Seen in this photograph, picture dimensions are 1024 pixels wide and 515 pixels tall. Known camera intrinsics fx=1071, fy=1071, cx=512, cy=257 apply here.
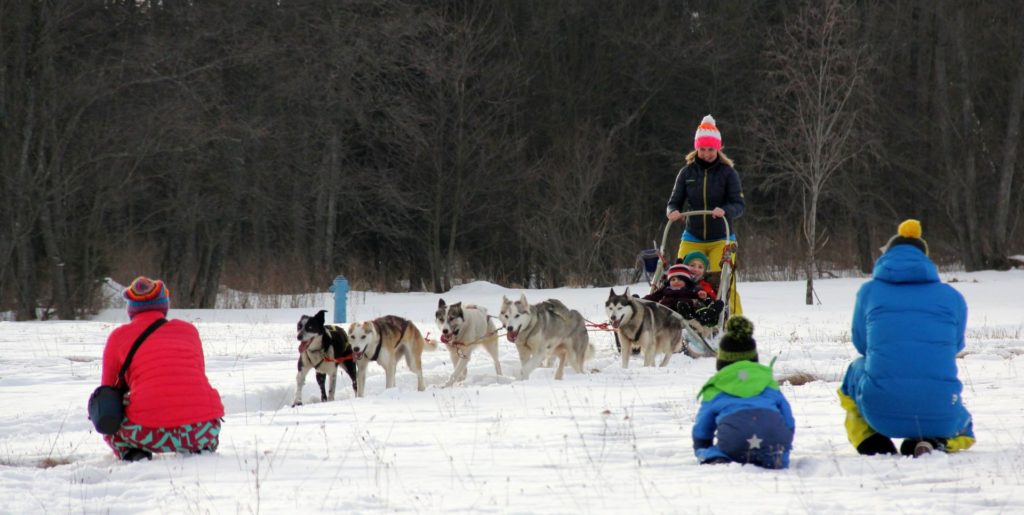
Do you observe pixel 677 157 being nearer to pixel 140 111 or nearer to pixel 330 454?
pixel 140 111

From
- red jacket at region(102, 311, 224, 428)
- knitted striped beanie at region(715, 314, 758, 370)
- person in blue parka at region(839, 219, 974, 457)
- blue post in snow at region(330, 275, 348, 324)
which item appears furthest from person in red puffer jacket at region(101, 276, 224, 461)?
blue post in snow at region(330, 275, 348, 324)

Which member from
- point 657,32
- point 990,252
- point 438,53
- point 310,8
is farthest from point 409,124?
point 990,252

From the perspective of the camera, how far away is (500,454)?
5.55 m

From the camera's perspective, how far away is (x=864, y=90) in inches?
1035

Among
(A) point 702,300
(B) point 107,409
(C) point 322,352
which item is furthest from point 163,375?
(A) point 702,300

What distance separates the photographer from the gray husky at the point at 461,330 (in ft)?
32.5

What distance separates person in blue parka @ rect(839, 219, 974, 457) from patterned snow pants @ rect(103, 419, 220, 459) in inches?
135

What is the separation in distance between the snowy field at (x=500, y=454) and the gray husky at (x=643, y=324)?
24 centimetres

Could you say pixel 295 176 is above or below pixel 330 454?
above

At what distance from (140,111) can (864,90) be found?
17010mm

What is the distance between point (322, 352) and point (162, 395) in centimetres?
354

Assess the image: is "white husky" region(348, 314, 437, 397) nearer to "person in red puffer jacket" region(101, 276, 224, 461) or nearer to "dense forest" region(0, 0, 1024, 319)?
"person in red puffer jacket" region(101, 276, 224, 461)

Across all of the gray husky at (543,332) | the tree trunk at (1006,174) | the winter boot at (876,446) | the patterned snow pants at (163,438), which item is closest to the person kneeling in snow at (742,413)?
the winter boot at (876,446)

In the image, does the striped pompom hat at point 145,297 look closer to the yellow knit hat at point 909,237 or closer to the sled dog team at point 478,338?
the sled dog team at point 478,338
